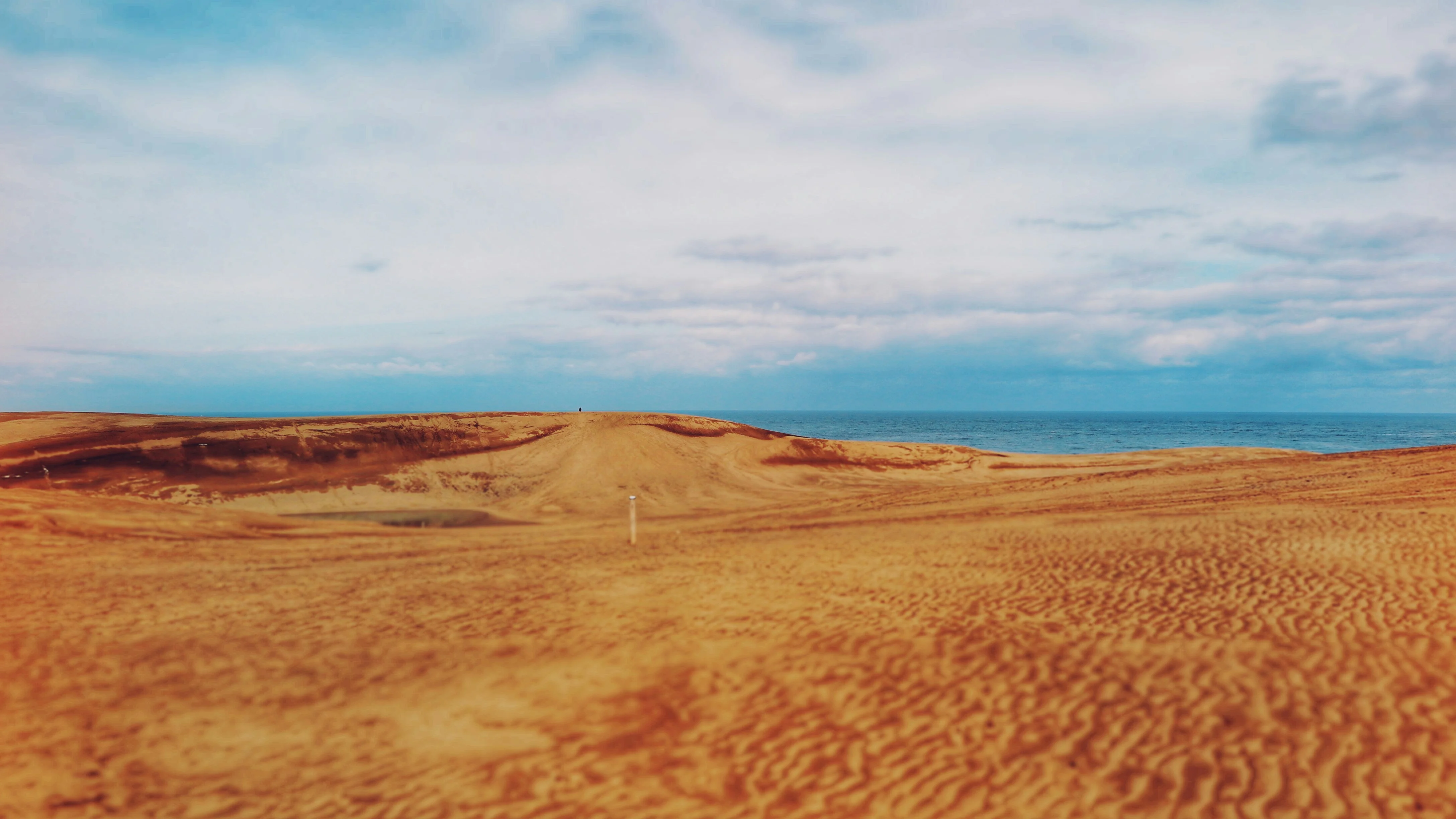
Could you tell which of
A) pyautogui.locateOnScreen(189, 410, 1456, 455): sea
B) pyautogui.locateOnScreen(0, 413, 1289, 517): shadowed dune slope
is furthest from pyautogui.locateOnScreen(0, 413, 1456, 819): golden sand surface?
pyautogui.locateOnScreen(189, 410, 1456, 455): sea

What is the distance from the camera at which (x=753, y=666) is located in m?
10.9

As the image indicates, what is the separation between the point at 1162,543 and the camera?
1622cm

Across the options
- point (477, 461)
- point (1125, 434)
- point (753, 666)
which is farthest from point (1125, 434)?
point (753, 666)

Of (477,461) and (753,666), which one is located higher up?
(477,461)

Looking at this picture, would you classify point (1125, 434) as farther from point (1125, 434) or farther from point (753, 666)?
point (753, 666)

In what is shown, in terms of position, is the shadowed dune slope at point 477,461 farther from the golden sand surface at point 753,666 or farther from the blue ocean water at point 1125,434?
the blue ocean water at point 1125,434

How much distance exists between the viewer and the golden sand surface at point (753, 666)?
321 inches

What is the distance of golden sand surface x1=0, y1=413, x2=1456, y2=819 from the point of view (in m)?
8.16

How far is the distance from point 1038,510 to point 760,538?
859cm

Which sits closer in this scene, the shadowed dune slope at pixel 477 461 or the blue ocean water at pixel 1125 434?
the shadowed dune slope at pixel 477 461

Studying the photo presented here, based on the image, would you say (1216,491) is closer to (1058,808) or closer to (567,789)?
(1058,808)

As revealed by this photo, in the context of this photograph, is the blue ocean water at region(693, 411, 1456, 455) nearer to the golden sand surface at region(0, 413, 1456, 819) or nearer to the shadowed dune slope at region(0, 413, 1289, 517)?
the shadowed dune slope at region(0, 413, 1289, 517)

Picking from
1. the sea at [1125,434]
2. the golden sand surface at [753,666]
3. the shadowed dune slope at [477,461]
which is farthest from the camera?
the sea at [1125,434]

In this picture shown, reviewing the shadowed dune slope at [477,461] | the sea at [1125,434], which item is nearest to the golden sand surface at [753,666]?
the shadowed dune slope at [477,461]
